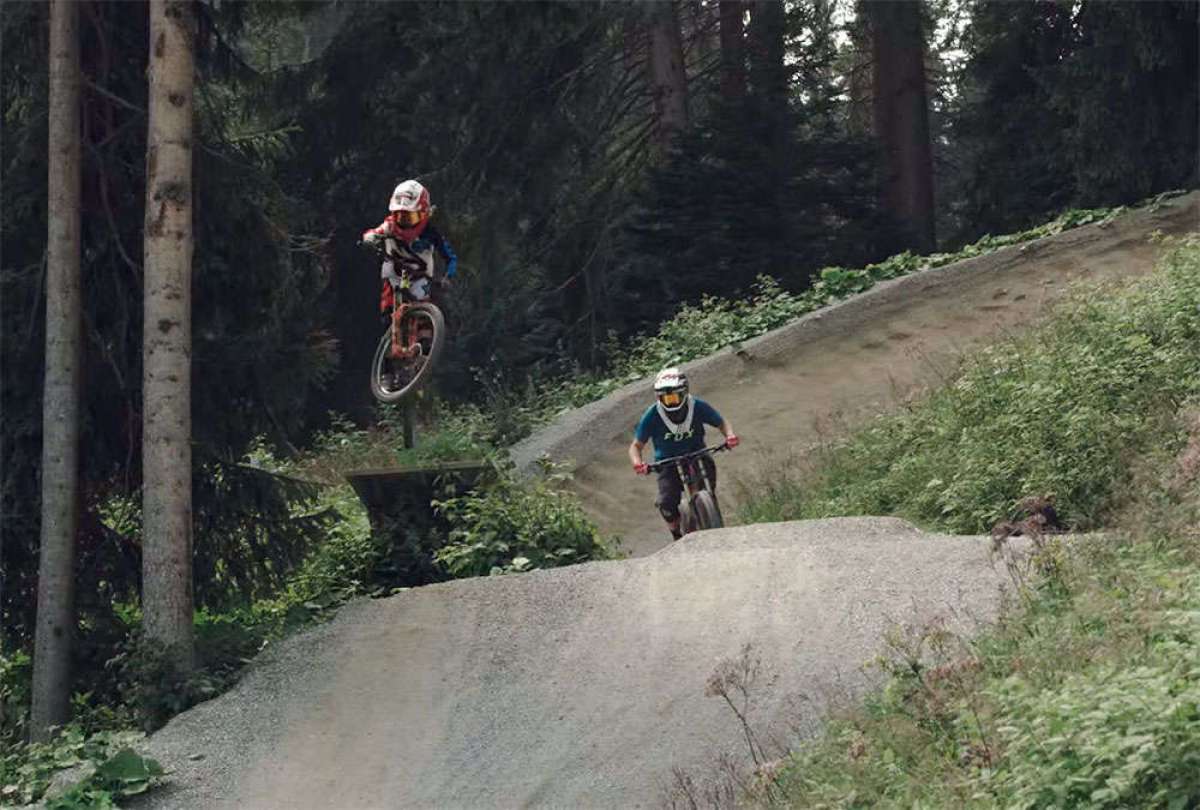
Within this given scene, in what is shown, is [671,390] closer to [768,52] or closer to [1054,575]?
[1054,575]

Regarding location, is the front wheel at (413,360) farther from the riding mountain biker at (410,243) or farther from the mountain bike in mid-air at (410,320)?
the riding mountain biker at (410,243)

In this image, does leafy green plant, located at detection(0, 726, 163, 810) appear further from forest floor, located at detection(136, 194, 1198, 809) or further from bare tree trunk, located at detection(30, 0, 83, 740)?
bare tree trunk, located at detection(30, 0, 83, 740)

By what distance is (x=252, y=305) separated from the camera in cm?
1773

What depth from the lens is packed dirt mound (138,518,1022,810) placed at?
39.7 feet

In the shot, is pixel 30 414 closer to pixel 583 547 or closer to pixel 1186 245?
pixel 583 547

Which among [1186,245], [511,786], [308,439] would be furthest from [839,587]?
[308,439]

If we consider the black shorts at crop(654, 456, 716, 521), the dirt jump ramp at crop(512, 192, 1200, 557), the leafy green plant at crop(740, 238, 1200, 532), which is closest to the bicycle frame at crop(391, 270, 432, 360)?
the black shorts at crop(654, 456, 716, 521)

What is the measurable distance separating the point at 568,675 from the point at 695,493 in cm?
342

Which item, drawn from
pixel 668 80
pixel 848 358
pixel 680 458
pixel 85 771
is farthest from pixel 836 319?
pixel 85 771

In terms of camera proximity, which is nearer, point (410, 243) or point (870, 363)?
point (410, 243)

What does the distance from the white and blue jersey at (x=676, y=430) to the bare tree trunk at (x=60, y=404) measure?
4822mm

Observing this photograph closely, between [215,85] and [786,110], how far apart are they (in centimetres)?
1330

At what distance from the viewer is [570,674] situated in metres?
13.7

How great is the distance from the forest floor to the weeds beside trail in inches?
36.4
